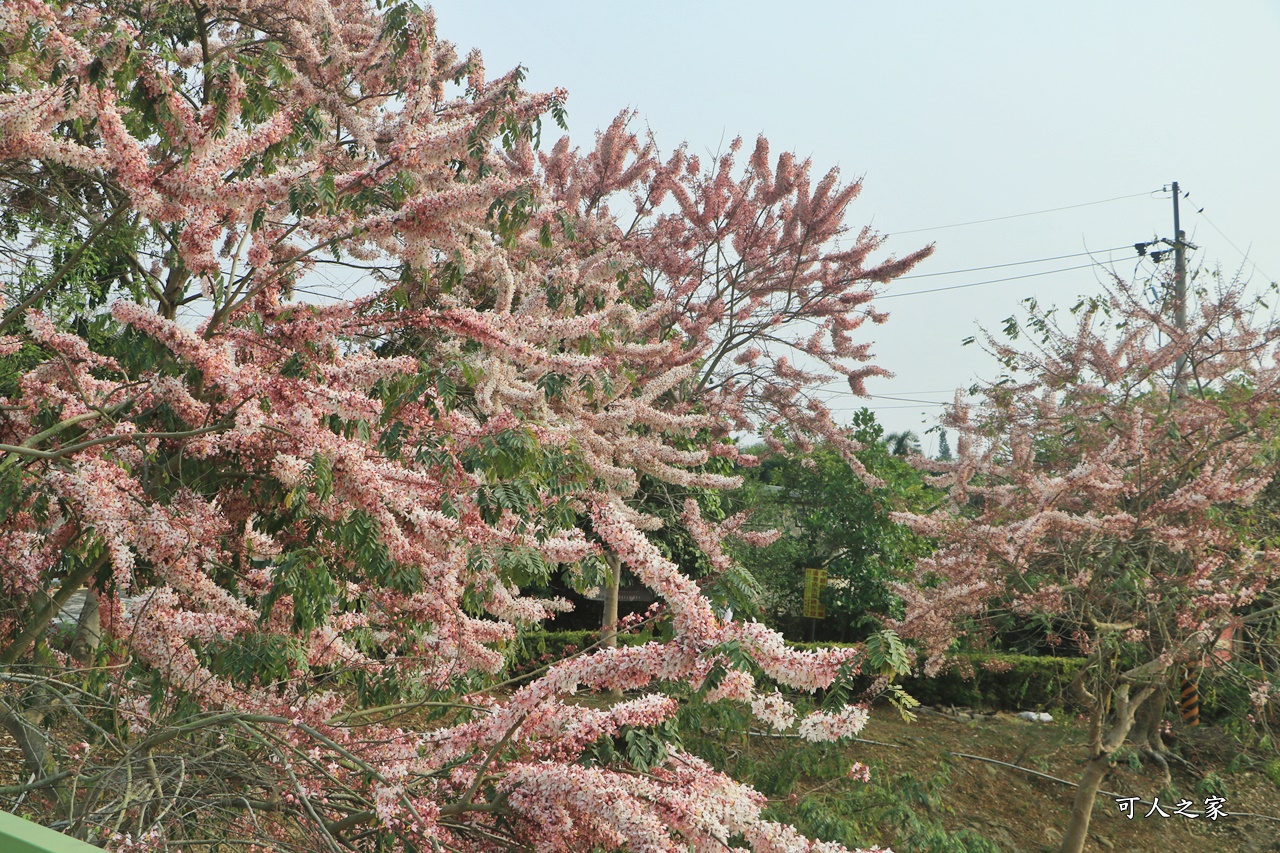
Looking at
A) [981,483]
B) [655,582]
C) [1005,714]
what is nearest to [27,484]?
[655,582]

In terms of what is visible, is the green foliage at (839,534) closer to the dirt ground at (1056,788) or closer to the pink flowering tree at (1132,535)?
the dirt ground at (1056,788)

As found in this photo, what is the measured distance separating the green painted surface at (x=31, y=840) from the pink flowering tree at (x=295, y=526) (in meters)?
1.12

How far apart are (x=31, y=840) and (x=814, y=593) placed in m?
13.6

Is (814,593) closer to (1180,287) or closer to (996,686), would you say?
(996,686)

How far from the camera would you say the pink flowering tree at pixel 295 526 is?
2.50m

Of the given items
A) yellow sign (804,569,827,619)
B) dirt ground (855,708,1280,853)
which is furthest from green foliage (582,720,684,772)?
yellow sign (804,569,827,619)

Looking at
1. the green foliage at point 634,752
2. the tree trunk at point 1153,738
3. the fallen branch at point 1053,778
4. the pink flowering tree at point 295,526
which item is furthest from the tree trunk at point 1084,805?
the green foliage at point 634,752

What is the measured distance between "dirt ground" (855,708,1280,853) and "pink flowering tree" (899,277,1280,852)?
1.00 meters

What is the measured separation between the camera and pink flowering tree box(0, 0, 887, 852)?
2.50m

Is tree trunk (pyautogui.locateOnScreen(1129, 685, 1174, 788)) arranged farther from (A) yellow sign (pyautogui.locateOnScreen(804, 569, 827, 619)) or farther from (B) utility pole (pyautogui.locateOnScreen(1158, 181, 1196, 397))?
(A) yellow sign (pyautogui.locateOnScreen(804, 569, 827, 619))

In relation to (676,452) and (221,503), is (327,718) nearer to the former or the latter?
(221,503)

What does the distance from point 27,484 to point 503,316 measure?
6.79ft

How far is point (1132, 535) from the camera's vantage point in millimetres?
6148

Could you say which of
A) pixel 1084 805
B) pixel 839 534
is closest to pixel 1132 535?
pixel 1084 805
